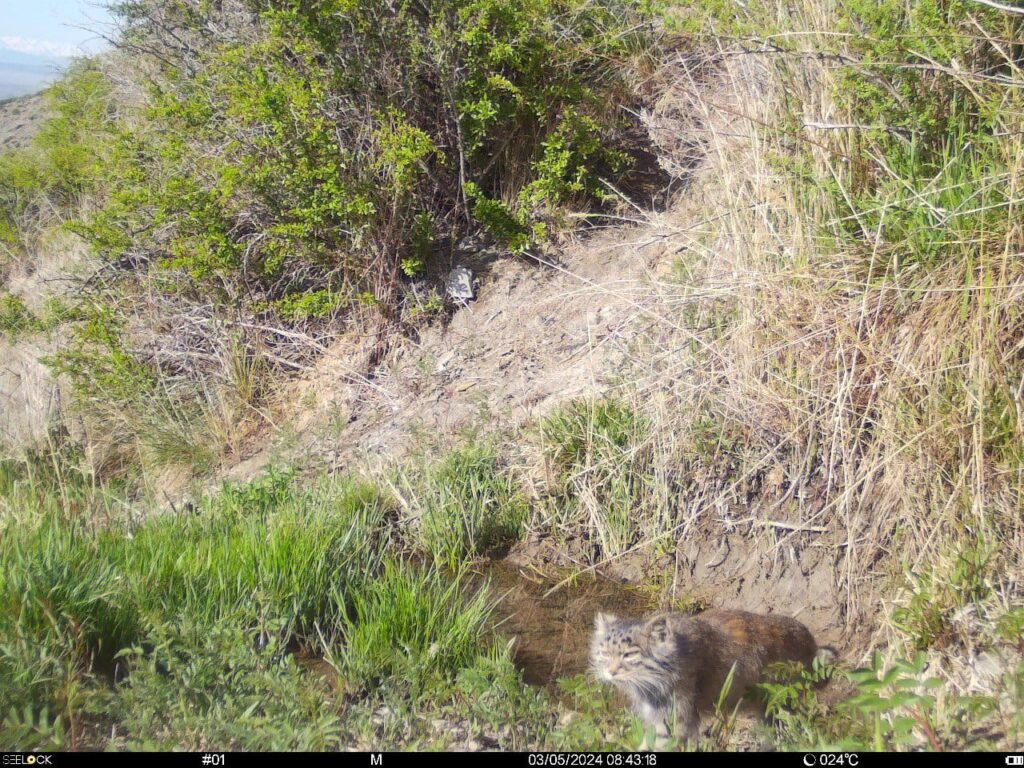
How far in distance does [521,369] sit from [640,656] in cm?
347

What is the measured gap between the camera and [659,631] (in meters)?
4.06

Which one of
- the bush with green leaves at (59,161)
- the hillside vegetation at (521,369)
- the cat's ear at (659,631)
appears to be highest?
the bush with green leaves at (59,161)

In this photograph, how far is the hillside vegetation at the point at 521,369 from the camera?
154 inches

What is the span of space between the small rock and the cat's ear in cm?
442

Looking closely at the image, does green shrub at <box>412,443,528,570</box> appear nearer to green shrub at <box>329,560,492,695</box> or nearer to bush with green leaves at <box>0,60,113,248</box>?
green shrub at <box>329,560,492,695</box>

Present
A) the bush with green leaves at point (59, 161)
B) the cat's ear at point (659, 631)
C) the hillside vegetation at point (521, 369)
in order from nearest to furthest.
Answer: the hillside vegetation at point (521, 369) < the cat's ear at point (659, 631) < the bush with green leaves at point (59, 161)

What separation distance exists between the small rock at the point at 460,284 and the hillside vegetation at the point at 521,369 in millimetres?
120

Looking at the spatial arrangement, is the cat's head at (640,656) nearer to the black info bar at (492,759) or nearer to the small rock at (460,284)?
the black info bar at (492,759)

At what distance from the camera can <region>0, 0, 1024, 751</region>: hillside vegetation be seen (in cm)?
391

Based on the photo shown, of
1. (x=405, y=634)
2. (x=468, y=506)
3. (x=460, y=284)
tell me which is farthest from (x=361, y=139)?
(x=405, y=634)

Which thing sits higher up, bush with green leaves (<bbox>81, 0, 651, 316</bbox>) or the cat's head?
bush with green leaves (<bbox>81, 0, 651, 316</bbox>)

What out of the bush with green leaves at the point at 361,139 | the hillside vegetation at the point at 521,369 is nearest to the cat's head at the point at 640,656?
the hillside vegetation at the point at 521,369

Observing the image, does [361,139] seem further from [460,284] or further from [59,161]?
[59,161]

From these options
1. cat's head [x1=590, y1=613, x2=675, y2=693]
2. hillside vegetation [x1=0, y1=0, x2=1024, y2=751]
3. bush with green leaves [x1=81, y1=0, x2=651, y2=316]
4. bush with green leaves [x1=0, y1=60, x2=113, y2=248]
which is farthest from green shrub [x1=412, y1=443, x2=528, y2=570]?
bush with green leaves [x1=0, y1=60, x2=113, y2=248]
